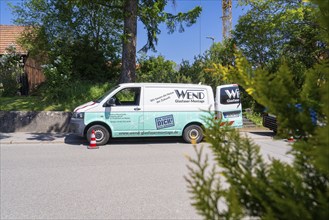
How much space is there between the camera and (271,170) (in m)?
1.24

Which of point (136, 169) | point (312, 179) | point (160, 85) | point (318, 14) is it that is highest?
point (160, 85)

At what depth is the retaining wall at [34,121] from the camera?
1143 centimetres

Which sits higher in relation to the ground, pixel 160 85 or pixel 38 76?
pixel 38 76

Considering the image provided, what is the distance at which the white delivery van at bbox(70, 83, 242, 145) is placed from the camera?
9.35 metres

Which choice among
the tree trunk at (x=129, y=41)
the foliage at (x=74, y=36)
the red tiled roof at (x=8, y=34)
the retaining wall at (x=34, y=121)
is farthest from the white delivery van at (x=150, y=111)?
the red tiled roof at (x=8, y=34)

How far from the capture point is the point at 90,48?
1688 cm

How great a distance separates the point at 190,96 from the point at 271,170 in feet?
28.7

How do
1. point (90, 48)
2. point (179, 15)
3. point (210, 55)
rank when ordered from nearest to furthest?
point (179, 15), point (90, 48), point (210, 55)

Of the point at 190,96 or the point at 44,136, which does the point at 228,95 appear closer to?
the point at 190,96

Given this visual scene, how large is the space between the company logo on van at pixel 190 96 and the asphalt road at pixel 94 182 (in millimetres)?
1584

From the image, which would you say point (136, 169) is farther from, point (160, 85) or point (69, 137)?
point (69, 137)

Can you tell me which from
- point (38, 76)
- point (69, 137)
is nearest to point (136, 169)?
point (69, 137)

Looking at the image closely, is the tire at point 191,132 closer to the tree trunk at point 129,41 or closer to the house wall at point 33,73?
the tree trunk at point 129,41

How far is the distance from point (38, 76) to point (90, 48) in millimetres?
6018
